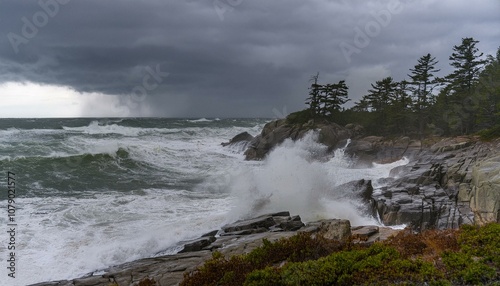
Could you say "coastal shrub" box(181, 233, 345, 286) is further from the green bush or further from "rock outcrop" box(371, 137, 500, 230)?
the green bush

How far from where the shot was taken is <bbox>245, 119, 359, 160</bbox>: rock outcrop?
4316cm

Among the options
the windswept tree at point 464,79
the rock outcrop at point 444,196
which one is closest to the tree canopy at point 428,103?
the windswept tree at point 464,79

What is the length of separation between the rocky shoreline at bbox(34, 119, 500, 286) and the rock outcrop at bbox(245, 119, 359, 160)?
476 inches

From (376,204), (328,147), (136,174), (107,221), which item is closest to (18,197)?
(107,221)

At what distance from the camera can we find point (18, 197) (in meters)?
21.0

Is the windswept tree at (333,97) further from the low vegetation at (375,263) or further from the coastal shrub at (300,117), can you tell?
the low vegetation at (375,263)

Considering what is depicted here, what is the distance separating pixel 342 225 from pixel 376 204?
7.54 meters

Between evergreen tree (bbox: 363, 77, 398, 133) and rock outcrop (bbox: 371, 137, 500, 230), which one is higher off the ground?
evergreen tree (bbox: 363, 77, 398, 133)

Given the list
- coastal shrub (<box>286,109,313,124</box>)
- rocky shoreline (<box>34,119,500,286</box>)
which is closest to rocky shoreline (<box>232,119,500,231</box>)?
rocky shoreline (<box>34,119,500,286</box>)

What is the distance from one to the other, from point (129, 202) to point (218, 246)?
10.6 metres

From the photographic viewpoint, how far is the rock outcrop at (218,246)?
9.68 metres

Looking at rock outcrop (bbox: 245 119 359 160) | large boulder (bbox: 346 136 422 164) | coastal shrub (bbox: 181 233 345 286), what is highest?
rock outcrop (bbox: 245 119 359 160)

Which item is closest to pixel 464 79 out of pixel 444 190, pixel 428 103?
pixel 428 103

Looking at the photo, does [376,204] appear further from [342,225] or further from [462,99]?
[462,99]
